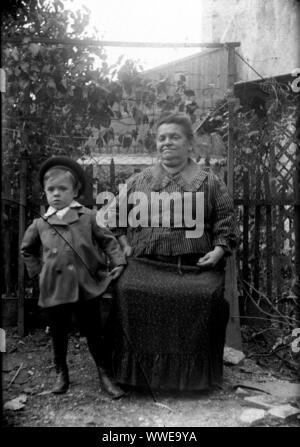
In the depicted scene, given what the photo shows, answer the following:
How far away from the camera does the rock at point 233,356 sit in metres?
3.40

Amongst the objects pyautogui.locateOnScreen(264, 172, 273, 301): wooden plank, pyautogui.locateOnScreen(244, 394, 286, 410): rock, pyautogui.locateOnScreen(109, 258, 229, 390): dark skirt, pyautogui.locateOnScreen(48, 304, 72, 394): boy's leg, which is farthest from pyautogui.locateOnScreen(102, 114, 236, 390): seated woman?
pyautogui.locateOnScreen(264, 172, 273, 301): wooden plank

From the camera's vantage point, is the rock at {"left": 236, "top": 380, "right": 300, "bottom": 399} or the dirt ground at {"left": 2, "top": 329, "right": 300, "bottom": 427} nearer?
the dirt ground at {"left": 2, "top": 329, "right": 300, "bottom": 427}

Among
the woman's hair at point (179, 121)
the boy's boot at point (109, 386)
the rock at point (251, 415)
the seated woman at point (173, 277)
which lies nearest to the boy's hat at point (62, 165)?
the seated woman at point (173, 277)

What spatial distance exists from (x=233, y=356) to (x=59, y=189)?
186 centimetres

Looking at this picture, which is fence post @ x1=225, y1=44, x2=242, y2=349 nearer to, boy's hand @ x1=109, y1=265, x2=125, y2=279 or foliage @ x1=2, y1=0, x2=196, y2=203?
foliage @ x1=2, y1=0, x2=196, y2=203

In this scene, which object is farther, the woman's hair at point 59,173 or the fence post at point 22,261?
the fence post at point 22,261

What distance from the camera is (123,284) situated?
2.80 meters

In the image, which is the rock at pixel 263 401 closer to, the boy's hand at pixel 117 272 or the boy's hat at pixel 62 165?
the boy's hand at pixel 117 272

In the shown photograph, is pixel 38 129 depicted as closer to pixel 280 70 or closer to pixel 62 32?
pixel 62 32

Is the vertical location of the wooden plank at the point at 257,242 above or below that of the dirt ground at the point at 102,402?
above

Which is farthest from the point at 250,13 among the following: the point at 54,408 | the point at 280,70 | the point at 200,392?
the point at 54,408

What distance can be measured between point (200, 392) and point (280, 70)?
4.33 m

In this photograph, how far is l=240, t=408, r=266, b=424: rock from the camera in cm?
246

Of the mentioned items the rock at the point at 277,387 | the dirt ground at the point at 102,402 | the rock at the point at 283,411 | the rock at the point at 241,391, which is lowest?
the rock at the point at 277,387
